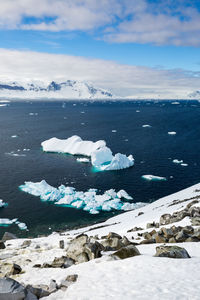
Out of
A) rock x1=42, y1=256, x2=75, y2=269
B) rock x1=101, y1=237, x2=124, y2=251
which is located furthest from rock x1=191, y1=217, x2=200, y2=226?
rock x1=42, y1=256, x2=75, y2=269

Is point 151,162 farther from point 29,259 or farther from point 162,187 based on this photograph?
point 29,259

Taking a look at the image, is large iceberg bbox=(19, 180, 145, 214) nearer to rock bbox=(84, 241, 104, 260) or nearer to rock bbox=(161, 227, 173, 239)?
rock bbox=(161, 227, 173, 239)

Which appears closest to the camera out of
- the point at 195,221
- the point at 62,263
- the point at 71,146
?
the point at 62,263

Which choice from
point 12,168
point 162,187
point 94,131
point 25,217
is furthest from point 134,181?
point 94,131

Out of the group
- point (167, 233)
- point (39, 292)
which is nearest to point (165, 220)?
point (167, 233)

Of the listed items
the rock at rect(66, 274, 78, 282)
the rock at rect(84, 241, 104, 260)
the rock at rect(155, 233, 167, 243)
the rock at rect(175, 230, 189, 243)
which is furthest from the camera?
the rock at rect(155, 233, 167, 243)

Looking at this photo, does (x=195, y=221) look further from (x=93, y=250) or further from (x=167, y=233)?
(x=93, y=250)

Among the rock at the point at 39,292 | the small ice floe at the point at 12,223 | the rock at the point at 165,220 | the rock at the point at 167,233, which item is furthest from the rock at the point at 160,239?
the small ice floe at the point at 12,223
